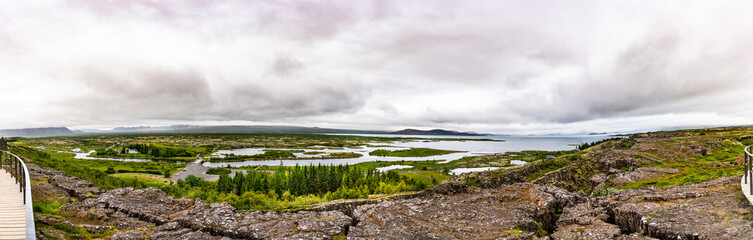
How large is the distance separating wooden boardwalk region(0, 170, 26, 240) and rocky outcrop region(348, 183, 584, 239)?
13130mm

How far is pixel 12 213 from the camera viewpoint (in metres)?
12.4

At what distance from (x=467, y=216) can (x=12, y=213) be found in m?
22.4

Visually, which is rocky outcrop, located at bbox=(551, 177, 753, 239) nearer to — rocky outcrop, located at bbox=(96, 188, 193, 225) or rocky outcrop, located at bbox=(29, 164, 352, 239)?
rocky outcrop, located at bbox=(29, 164, 352, 239)

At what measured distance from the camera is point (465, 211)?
1925 cm

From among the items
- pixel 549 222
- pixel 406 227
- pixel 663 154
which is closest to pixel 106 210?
pixel 406 227

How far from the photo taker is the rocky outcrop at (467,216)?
16172 mm

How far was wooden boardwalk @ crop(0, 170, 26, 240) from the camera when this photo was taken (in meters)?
10.5

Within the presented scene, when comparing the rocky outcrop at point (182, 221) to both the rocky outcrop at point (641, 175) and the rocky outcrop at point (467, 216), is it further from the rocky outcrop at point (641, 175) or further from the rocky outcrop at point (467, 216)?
the rocky outcrop at point (641, 175)

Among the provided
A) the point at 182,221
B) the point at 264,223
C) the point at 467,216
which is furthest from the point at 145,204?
the point at 467,216

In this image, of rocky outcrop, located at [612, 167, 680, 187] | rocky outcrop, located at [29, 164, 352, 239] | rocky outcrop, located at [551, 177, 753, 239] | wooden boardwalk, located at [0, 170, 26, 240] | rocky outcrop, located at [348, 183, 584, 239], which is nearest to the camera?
wooden boardwalk, located at [0, 170, 26, 240]

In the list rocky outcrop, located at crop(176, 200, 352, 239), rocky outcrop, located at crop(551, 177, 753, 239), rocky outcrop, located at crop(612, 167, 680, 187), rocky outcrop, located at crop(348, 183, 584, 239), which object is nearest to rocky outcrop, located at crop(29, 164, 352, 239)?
rocky outcrop, located at crop(176, 200, 352, 239)

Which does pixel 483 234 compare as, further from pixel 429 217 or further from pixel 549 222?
pixel 549 222

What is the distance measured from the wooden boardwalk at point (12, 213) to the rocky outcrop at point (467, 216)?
13130 mm

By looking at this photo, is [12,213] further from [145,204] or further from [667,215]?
[667,215]
